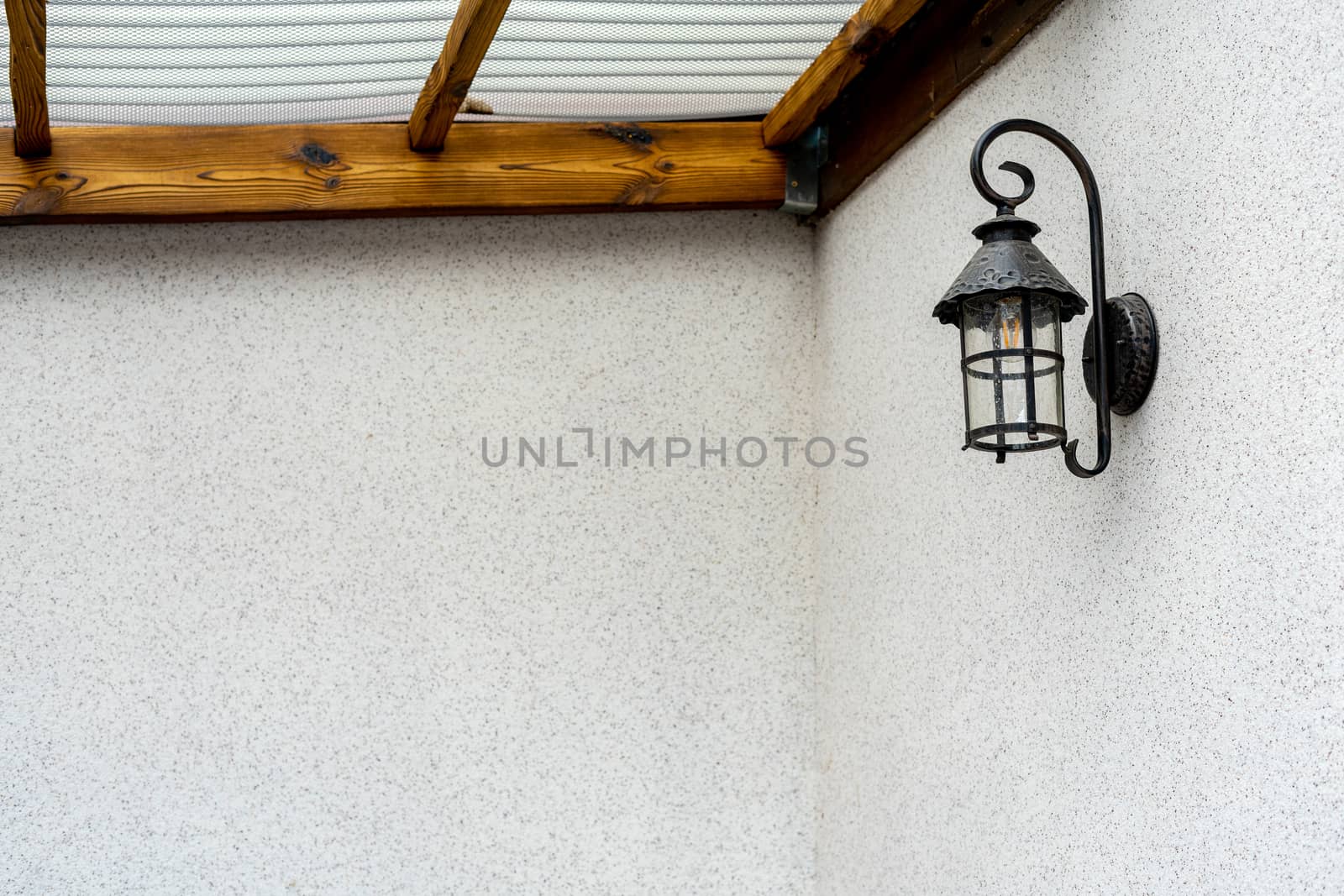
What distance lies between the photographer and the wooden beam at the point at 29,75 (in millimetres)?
2115

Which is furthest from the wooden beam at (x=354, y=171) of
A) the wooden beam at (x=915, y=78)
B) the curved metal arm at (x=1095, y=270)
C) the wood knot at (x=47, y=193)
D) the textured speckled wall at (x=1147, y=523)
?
the curved metal arm at (x=1095, y=270)

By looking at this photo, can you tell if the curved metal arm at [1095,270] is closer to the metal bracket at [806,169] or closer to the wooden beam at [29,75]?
the metal bracket at [806,169]

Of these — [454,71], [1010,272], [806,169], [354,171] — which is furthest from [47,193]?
[1010,272]

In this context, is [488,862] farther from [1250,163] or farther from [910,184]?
[1250,163]

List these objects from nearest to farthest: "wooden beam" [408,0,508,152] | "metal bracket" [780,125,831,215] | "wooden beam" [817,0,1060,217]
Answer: "wooden beam" [817,0,1060,217] → "wooden beam" [408,0,508,152] → "metal bracket" [780,125,831,215]

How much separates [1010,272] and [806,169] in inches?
56.6

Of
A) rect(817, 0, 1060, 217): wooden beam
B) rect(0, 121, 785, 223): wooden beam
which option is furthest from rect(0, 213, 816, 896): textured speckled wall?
rect(817, 0, 1060, 217): wooden beam

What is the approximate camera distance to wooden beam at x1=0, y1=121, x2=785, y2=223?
8.50 ft

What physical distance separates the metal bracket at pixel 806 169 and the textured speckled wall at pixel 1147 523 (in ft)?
1.44

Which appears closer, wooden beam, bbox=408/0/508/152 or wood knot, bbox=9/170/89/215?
wooden beam, bbox=408/0/508/152

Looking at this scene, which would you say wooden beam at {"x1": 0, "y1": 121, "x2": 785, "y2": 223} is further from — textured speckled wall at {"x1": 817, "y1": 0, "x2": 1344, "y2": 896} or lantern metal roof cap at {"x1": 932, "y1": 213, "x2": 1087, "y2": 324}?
lantern metal roof cap at {"x1": 932, "y1": 213, "x2": 1087, "y2": 324}

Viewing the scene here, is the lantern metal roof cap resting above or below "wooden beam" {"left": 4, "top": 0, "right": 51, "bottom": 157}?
below

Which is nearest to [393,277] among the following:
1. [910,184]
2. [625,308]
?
[625,308]

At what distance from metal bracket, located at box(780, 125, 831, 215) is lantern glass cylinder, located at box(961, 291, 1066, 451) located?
1.37 metres
